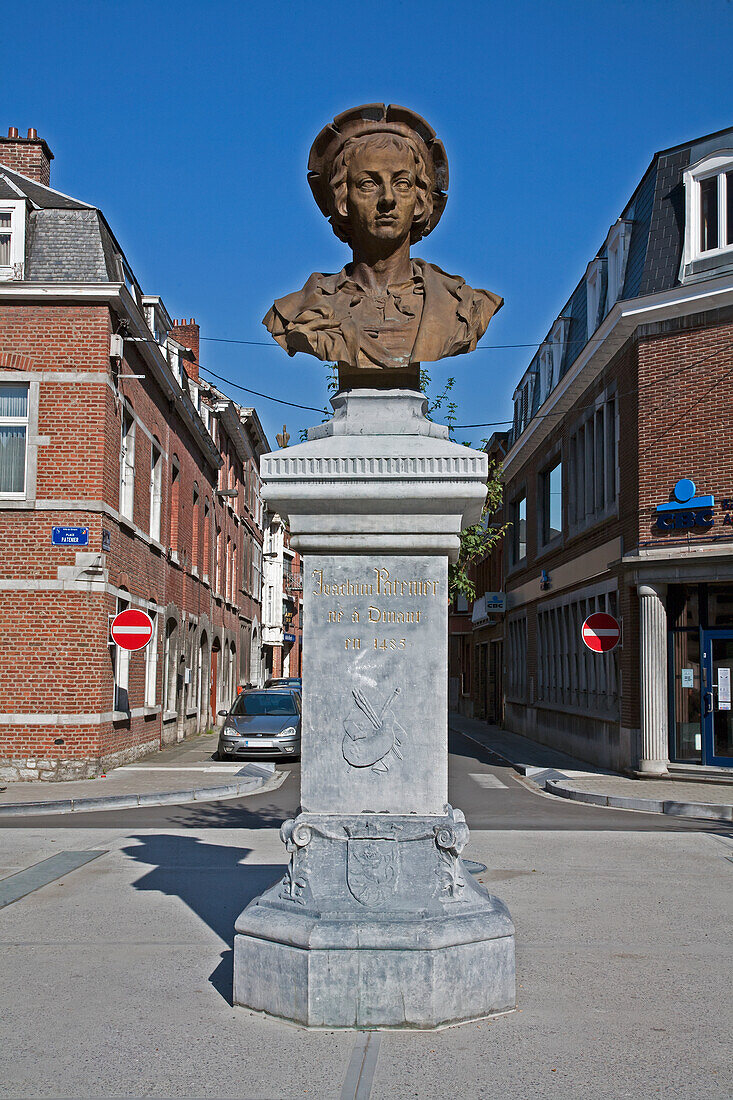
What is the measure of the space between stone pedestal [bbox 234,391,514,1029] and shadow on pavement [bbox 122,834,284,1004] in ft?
2.77

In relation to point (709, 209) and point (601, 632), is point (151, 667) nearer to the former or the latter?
point (601, 632)

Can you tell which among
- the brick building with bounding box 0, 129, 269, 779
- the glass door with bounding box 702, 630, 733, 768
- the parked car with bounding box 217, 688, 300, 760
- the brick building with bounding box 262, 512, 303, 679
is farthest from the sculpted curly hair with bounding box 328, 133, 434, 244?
the brick building with bounding box 262, 512, 303, 679

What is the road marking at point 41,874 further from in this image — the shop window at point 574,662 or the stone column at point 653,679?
the shop window at point 574,662

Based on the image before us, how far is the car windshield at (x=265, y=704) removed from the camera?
23.1 meters

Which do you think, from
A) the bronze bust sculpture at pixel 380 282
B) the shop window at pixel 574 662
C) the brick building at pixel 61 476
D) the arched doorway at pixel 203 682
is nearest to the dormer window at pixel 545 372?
the shop window at pixel 574 662

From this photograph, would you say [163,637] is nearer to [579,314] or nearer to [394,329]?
[579,314]

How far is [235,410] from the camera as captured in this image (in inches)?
1551

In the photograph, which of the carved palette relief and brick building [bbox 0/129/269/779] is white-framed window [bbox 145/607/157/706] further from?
the carved palette relief

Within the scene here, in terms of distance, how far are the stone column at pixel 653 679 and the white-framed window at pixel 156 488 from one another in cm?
1099

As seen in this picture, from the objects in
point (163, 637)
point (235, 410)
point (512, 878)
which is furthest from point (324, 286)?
point (235, 410)

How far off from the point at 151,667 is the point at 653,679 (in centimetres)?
1091

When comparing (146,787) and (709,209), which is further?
(709,209)

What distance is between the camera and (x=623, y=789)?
16281mm

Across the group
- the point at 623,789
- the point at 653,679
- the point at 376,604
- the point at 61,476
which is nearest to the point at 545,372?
the point at 653,679
